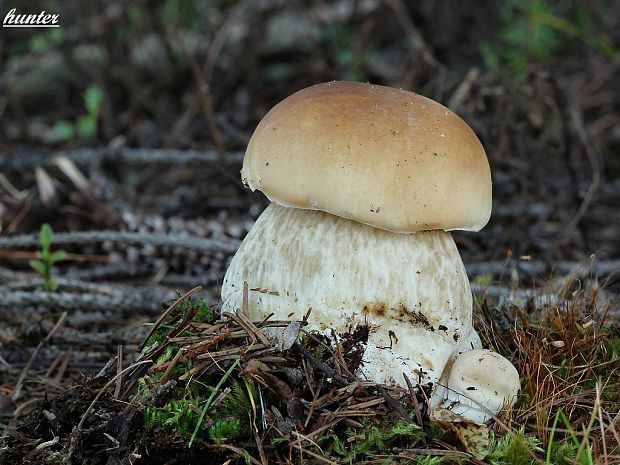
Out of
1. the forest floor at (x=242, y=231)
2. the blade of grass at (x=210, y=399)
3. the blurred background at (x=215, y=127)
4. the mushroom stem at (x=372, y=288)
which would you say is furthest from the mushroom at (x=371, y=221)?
the blurred background at (x=215, y=127)

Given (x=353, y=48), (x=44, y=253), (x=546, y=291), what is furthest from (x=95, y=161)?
(x=546, y=291)

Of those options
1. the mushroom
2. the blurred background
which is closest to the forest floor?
the blurred background

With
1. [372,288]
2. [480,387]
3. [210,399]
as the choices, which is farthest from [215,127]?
[480,387]

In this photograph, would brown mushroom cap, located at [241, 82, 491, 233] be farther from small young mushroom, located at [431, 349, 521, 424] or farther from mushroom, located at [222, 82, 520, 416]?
small young mushroom, located at [431, 349, 521, 424]

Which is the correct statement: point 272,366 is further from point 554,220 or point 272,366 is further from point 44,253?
point 554,220

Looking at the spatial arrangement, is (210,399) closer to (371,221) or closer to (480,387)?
(371,221)
